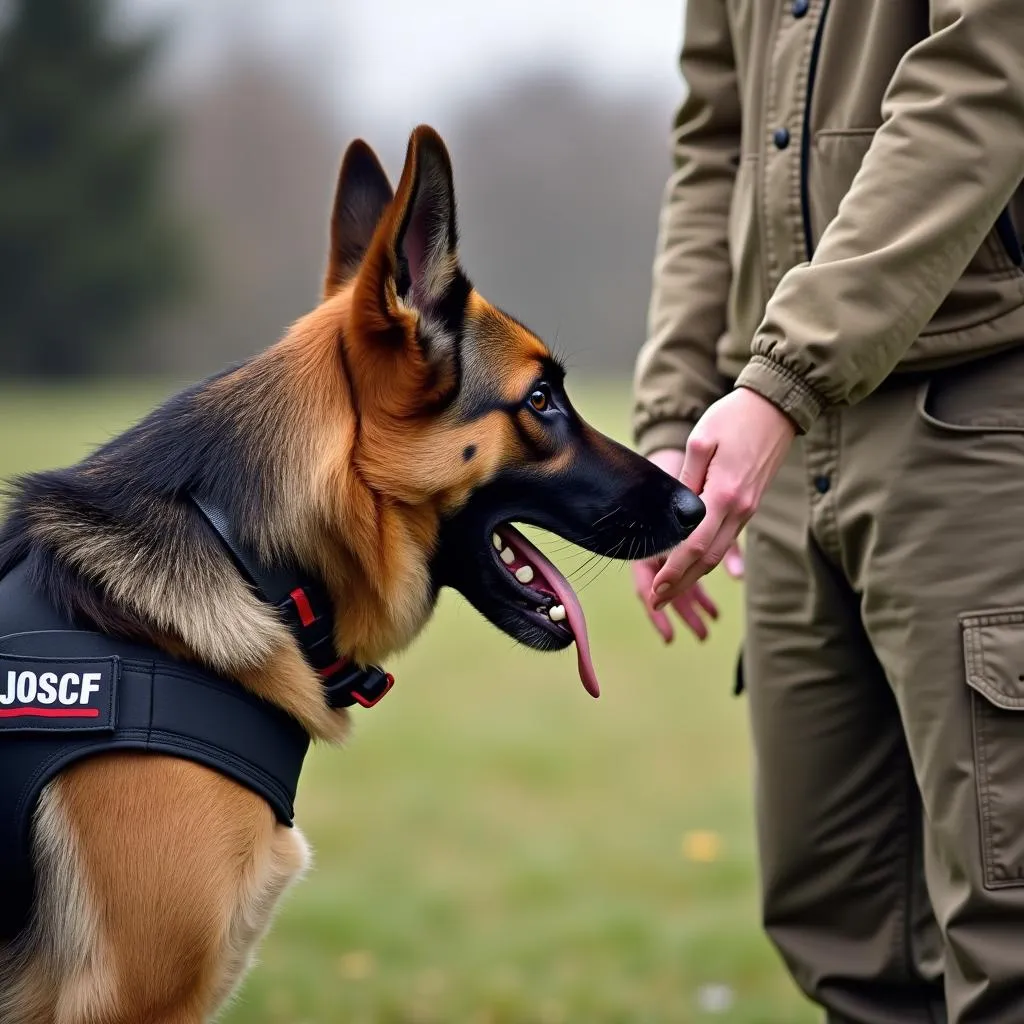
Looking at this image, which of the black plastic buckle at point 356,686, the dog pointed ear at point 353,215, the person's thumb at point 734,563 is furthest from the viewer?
the person's thumb at point 734,563

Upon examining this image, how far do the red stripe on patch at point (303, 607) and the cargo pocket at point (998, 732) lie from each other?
120cm

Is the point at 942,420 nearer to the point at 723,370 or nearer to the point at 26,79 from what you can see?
the point at 723,370

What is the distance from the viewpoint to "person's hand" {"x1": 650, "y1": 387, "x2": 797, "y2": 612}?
7.41 feet

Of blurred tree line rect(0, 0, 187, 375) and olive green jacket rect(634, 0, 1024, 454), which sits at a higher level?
olive green jacket rect(634, 0, 1024, 454)

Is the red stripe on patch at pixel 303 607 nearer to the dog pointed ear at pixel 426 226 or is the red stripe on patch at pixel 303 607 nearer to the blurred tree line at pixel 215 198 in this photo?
the dog pointed ear at pixel 426 226

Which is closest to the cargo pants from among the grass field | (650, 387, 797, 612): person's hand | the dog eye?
(650, 387, 797, 612): person's hand

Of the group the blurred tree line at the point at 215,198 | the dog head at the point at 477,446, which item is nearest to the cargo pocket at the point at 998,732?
the dog head at the point at 477,446

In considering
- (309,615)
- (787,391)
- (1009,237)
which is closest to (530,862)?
(309,615)

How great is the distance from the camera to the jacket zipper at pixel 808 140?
250 centimetres

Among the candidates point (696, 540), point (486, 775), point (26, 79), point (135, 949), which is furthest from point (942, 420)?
point (26, 79)

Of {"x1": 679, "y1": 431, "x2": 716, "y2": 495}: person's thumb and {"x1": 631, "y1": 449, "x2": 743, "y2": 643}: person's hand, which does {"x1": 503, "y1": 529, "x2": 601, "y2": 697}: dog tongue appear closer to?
{"x1": 631, "y1": 449, "x2": 743, "y2": 643}: person's hand

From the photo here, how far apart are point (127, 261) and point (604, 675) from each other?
88.4 ft

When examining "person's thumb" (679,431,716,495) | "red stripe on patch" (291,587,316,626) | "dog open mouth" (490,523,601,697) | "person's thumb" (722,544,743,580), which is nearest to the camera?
"person's thumb" (679,431,716,495)

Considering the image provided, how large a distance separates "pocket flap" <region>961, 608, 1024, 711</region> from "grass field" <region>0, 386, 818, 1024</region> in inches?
43.8
